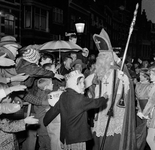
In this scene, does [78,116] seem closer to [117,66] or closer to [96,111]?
[96,111]

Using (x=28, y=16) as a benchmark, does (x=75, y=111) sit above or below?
below

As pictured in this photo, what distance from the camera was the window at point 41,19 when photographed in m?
23.6

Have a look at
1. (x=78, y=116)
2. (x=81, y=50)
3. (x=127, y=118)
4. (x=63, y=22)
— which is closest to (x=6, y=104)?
(x=78, y=116)

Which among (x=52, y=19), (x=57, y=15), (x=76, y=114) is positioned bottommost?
(x=76, y=114)

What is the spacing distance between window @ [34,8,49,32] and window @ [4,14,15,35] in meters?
2.89

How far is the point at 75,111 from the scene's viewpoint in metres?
3.94

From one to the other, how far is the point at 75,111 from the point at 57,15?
24.6 meters

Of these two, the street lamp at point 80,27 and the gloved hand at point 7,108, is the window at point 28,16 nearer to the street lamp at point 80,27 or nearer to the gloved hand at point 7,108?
the street lamp at point 80,27

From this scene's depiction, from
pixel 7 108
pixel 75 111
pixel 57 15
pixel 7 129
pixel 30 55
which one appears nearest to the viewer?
pixel 7 108

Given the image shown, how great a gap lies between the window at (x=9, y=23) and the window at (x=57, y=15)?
649 centimetres

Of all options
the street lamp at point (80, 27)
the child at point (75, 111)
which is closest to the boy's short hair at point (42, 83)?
the child at point (75, 111)

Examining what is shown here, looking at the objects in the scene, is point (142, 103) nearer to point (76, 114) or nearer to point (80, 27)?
point (76, 114)

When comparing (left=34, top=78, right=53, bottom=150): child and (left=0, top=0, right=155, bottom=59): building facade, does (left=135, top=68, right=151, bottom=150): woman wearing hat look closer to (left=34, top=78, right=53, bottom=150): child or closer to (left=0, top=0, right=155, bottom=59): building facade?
(left=34, top=78, right=53, bottom=150): child

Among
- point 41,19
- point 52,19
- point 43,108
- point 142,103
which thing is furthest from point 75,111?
point 52,19
